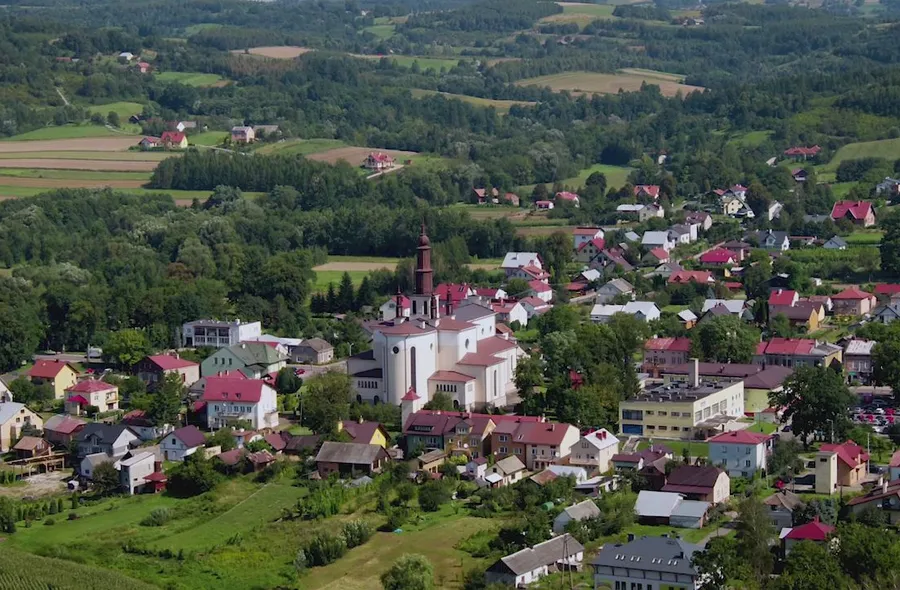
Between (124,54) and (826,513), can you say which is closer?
(826,513)

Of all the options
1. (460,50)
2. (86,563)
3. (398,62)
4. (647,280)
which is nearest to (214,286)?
(647,280)

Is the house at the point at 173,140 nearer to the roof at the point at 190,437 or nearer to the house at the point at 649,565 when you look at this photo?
the roof at the point at 190,437

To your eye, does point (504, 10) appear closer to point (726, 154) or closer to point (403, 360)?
point (726, 154)

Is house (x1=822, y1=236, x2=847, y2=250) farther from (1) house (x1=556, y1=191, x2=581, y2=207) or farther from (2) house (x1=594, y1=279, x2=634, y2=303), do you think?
(1) house (x1=556, y1=191, x2=581, y2=207)

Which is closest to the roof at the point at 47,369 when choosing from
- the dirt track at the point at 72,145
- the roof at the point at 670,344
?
the roof at the point at 670,344


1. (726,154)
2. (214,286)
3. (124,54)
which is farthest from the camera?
(124,54)

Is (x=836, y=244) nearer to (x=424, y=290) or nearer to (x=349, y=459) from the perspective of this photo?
(x=424, y=290)

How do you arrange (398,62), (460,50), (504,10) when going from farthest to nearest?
1. (504,10)
2. (460,50)
3. (398,62)
